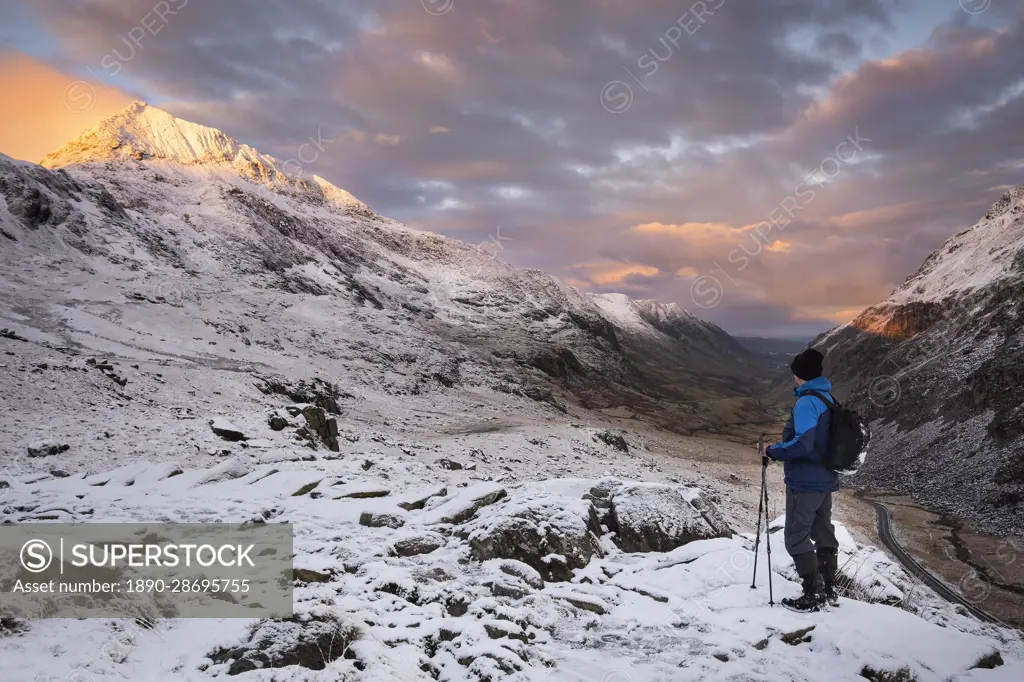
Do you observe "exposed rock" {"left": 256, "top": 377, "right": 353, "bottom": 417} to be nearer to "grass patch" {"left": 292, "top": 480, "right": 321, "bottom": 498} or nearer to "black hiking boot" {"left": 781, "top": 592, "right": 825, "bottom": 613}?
"grass patch" {"left": 292, "top": 480, "right": 321, "bottom": 498}

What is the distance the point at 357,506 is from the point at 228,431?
9.34 m

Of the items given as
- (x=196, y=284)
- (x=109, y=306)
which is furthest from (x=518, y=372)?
(x=109, y=306)

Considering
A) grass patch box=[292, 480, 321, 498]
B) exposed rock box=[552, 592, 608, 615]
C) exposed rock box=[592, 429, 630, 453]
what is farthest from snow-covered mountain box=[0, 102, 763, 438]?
exposed rock box=[552, 592, 608, 615]

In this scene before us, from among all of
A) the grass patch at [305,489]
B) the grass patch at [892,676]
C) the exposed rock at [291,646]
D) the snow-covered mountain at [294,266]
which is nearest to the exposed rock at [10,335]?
the snow-covered mountain at [294,266]

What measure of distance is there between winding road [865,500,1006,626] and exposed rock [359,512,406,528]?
54.3ft

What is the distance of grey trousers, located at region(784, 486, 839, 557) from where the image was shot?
6691 millimetres

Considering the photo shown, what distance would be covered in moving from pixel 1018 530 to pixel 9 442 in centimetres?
4891

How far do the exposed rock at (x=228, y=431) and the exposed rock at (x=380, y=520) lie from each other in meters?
9.51

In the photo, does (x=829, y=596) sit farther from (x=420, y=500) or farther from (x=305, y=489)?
(x=305, y=489)

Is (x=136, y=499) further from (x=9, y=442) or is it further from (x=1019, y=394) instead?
(x=1019, y=394)

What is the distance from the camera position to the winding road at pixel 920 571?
19.5 metres

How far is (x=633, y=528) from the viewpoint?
10.9 metres

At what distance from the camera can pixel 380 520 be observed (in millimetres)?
10906

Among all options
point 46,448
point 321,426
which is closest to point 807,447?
point 46,448
